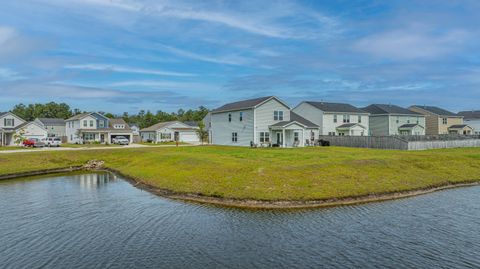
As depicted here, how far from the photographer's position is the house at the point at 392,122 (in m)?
73.9

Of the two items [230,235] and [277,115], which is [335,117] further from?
[230,235]

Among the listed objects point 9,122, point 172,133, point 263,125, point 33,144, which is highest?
point 9,122

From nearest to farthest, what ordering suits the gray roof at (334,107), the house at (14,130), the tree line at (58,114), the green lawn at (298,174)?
the green lawn at (298,174) < the gray roof at (334,107) < the house at (14,130) < the tree line at (58,114)

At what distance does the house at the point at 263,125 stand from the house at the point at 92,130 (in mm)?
35017

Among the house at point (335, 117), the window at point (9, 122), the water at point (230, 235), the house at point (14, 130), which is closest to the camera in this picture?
the water at point (230, 235)

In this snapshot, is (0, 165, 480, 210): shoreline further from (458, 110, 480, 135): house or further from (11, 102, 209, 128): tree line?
(11, 102, 209, 128): tree line

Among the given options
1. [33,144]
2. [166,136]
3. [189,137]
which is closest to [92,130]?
[33,144]

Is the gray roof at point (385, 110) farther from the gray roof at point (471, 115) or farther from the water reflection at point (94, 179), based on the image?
the water reflection at point (94, 179)

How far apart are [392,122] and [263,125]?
116 feet

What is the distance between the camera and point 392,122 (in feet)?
243

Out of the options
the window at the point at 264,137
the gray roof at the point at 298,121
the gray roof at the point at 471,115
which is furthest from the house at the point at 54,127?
the gray roof at the point at 471,115

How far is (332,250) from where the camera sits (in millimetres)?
14297

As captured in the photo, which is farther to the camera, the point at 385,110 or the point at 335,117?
the point at 385,110

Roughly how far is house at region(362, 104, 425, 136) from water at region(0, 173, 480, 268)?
51.9 meters
